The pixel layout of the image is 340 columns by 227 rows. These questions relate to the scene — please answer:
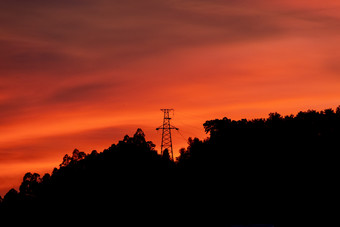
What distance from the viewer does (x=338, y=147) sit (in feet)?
376

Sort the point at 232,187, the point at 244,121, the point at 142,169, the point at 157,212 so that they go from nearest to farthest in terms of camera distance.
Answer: the point at 157,212
the point at 232,187
the point at 142,169
the point at 244,121

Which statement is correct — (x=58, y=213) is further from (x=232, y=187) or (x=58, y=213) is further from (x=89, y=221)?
(x=232, y=187)

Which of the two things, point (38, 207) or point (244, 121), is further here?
point (244, 121)

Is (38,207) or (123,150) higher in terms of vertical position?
(123,150)

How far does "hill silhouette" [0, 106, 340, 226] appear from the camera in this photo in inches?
4173

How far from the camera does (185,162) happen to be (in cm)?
12312

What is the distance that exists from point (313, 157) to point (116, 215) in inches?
1126

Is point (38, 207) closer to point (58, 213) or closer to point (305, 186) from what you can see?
point (58, 213)

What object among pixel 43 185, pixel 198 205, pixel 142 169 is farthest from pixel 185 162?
pixel 43 185

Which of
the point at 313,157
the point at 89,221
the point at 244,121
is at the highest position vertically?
the point at 244,121

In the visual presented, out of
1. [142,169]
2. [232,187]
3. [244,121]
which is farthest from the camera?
[244,121]

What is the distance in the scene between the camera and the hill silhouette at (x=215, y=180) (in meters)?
106

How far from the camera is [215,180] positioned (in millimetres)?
112938

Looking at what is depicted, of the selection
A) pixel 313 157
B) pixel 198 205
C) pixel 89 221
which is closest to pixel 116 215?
pixel 89 221
